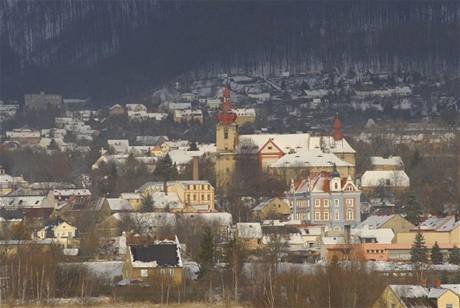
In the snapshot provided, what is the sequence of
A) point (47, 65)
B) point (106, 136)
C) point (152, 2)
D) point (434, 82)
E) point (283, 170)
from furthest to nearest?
point (152, 2) < point (47, 65) < point (434, 82) < point (106, 136) < point (283, 170)

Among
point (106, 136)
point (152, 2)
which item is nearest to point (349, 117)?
point (106, 136)

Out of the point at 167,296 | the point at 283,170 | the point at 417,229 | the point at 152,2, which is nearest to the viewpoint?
the point at 167,296

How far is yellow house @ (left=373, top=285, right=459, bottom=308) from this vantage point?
40125 millimetres

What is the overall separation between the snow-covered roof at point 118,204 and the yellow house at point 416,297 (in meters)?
31.8

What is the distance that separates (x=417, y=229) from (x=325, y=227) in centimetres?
665

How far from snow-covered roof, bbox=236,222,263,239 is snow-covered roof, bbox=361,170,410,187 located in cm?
2076

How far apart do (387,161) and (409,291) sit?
174 ft

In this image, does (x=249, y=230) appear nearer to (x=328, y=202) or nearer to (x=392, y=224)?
(x=392, y=224)

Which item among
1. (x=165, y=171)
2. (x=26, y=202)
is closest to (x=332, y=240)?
(x=26, y=202)

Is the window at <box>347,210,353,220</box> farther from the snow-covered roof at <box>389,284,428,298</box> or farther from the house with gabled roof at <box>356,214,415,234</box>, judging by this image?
the snow-covered roof at <box>389,284,428,298</box>

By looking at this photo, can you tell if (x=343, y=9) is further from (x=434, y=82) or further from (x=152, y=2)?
(x=434, y=82)

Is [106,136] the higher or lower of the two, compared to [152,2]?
lower

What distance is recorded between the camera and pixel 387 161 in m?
93.9

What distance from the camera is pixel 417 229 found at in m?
62.0
